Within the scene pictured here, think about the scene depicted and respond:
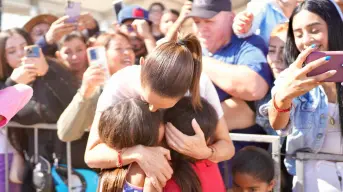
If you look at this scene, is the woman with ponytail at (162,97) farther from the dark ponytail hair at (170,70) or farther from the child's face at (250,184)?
the child's face at (250,184)

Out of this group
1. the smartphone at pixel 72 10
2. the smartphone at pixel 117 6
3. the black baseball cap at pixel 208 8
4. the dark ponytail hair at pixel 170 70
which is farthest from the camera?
the smartphone at pixel 117 6

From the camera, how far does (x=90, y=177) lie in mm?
2979

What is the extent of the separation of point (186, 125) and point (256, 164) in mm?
637

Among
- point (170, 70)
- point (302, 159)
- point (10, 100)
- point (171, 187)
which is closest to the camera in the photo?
point (170, 70)

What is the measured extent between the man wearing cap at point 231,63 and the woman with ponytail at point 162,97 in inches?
18.3

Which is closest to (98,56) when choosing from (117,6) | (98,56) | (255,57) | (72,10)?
(98,56)

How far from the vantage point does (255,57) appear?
238 cm

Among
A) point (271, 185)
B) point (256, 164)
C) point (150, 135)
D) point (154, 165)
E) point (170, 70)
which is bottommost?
point (271, 185)

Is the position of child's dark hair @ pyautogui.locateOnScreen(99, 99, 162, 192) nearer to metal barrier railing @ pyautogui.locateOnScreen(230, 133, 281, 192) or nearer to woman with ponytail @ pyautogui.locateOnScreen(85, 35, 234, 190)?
woman with ponytail @ pyautogui.locateOnScreen(85, 35, 234, 190)

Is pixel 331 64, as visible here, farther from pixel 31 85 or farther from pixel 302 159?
pixel 31 85

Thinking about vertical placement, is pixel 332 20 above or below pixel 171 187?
above

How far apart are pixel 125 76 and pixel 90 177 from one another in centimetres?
131

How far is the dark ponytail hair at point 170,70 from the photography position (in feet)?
5.34

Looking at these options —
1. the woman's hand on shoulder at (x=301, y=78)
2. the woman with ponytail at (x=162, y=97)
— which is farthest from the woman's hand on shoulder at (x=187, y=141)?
the woman's hand on shoulder at (x=301, y=78)
